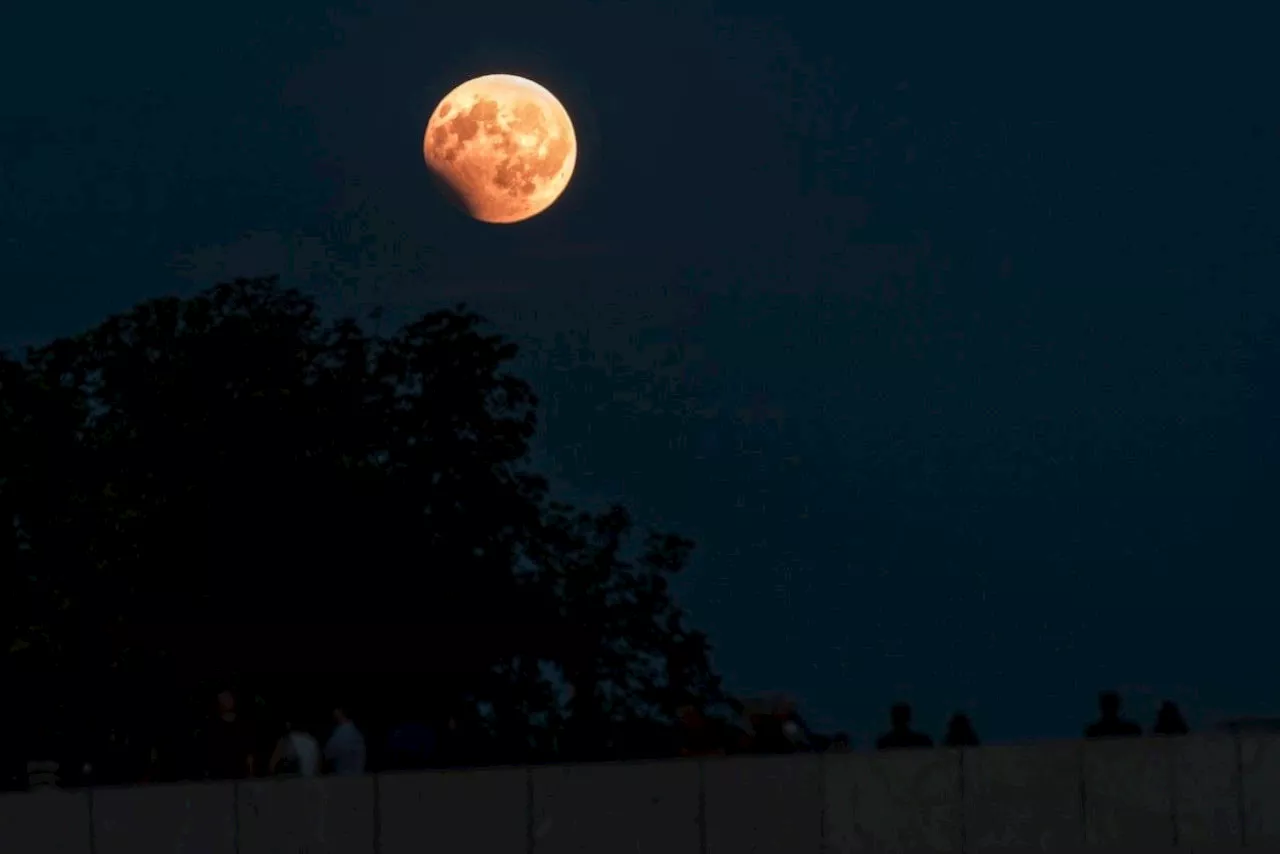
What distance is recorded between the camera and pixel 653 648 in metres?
44.8

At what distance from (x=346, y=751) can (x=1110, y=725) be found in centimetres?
616

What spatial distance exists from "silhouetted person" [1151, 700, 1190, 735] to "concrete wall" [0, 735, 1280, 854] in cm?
50

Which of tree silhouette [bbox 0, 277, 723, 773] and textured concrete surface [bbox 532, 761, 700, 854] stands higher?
tree silhouette [bbox 0, 277, 723, 773]

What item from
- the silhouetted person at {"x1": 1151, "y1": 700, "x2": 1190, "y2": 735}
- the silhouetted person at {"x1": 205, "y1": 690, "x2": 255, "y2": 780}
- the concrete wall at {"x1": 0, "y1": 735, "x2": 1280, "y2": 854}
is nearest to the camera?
the concrete wall at {"x1": 0, "y1": 735, "x2": 1280, "y2": 854}

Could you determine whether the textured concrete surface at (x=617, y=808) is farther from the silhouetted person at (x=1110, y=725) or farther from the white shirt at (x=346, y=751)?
the silhouetted person at (x=1110, y=725)

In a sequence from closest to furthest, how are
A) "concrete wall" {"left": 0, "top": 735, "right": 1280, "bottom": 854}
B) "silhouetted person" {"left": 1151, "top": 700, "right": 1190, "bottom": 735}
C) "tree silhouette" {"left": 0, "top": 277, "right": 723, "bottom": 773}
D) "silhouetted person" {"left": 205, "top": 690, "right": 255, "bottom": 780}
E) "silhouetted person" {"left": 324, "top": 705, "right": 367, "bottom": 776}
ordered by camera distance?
"concrete wall" {"left": 0, "top": 735, "right": 1280, "bottom": 854}, "silhouetted person" {"left": 205, "top": 690, "right": 255, "bottom": 780}, "silhouetted person" {"left": 324, "top": 705, "right": 367, "bottom": 776}, "silhouetted person" {"left": 1151, "top": 700, "right": 1190, "bottom": 735}, "tree silhouette" {"left": 0, "top": 277, "right": 723, "bottom": 773}

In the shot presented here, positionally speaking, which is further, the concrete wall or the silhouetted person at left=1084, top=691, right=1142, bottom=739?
the silhouetted person at left=1084, top=691, right=1142, bottom=739

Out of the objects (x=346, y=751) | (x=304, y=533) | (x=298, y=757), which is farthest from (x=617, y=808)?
(x=304, y=533)

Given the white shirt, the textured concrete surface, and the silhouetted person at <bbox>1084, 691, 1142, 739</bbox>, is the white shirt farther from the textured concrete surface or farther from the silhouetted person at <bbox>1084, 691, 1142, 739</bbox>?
the silhouetted person at <bbox>1084, 691, 1142, 739</bbox>

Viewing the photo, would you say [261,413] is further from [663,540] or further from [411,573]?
[663,540]

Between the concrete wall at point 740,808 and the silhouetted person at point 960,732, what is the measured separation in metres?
0.40

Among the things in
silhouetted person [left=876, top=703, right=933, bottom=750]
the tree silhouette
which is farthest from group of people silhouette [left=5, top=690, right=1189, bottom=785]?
the tree silhouette

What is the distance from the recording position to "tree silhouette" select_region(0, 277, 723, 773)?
1607 inches

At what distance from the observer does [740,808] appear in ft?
68.8
